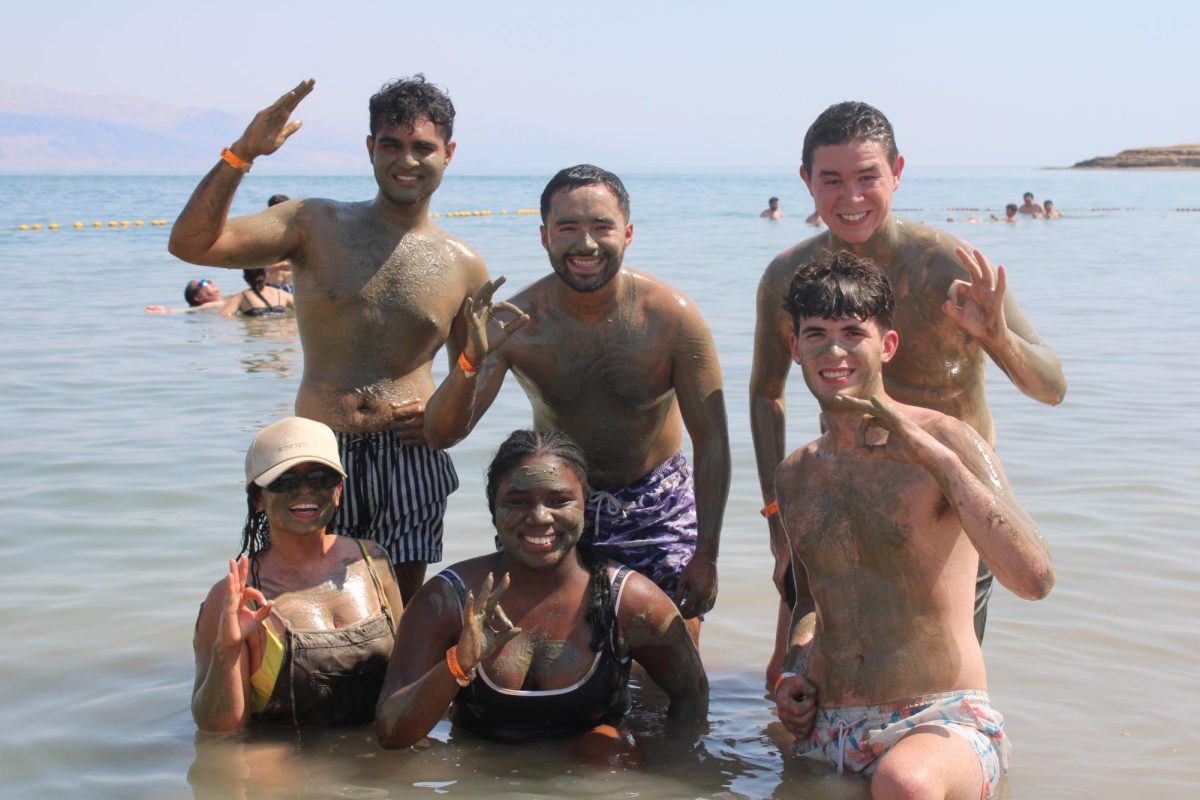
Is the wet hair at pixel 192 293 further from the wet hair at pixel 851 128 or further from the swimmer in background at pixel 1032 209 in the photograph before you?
the swimmer in background at pixel 1032 209

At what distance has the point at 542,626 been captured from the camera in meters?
4.37

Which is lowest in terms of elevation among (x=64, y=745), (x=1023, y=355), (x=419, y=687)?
(x=64, y=745)

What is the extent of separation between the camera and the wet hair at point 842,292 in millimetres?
3898

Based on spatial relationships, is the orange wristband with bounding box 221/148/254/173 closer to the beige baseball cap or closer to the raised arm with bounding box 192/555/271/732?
the beige baseball cap

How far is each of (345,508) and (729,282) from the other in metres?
15.2

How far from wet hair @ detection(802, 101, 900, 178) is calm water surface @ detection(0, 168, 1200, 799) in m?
2.03

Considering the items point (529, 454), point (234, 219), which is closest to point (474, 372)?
point (529, 454)

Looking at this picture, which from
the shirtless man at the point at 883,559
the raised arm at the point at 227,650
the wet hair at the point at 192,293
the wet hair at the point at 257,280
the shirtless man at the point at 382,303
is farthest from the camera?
the wet hair at the point at 192,293

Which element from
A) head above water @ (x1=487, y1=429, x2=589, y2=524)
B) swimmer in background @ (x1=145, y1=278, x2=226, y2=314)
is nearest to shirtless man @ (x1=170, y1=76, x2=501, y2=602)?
head above water @ (x1=487, y1=429, x2=589, y2=524)

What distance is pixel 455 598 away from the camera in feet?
14.1

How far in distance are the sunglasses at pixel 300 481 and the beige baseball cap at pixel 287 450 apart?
0.03m

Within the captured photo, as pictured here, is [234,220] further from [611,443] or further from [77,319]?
[77,319]

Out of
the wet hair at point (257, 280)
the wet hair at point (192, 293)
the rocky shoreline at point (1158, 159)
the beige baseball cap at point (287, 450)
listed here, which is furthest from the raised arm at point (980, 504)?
the rocky shoreline at point (1158, 159)

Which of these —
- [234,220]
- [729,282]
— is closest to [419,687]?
[234,220]
